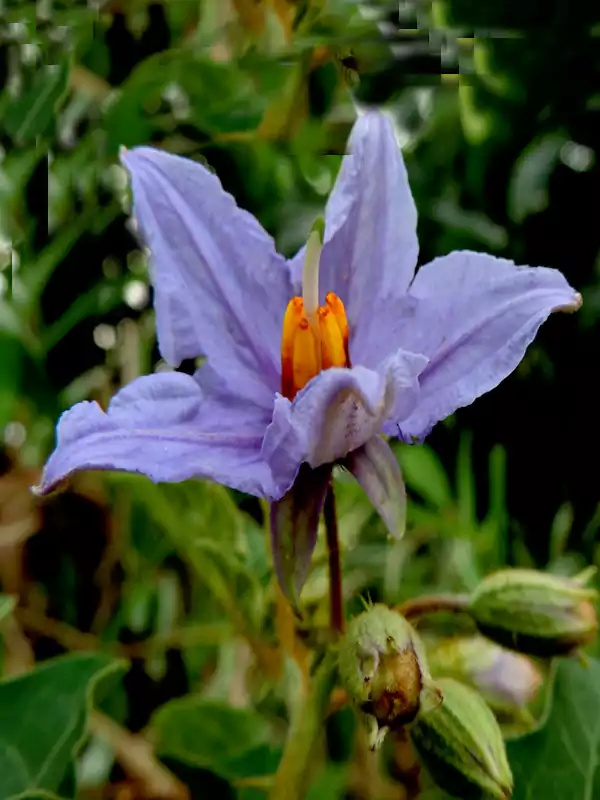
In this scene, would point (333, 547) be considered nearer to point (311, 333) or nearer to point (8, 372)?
point (311, 333)

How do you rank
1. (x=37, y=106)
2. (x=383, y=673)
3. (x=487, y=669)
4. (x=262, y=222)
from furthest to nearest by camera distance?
(x=262, y=222)
(x=37, y=106)
(x=487, y=669)
(x=383, y=673)

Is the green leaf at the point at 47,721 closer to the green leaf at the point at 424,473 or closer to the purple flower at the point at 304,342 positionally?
the purple flower at the point at 304,342

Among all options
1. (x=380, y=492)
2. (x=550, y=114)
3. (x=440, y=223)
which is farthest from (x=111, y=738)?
(x=550, y=114)

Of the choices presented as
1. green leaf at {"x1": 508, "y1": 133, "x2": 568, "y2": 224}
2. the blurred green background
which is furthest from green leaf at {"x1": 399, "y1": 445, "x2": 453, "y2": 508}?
green leaf at {"x1": 508, "y1": 133, "x2": 568, "y2": 224}

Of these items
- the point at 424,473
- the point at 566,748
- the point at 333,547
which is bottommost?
the point at 424,473

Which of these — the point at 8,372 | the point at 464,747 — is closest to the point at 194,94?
the point at 8,372

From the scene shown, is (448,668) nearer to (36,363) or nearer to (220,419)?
(220,419)
